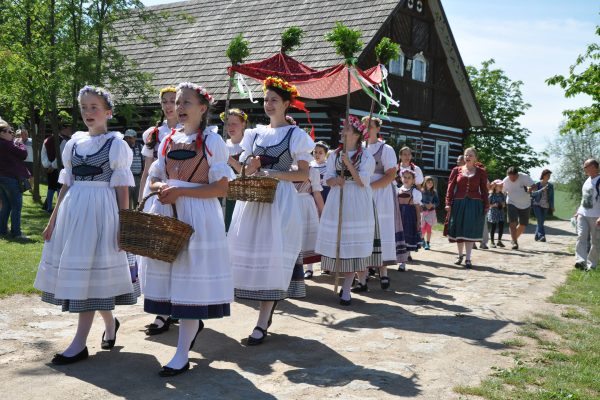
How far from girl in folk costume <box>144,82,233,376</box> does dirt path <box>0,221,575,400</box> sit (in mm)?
411

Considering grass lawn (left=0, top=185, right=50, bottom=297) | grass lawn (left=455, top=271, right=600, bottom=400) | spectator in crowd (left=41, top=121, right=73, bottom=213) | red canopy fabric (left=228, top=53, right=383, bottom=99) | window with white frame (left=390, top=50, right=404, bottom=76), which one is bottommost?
grass lawn (left=455, top=271, right=600, bottom=400)

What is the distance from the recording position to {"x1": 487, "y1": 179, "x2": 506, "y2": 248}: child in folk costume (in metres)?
15.1

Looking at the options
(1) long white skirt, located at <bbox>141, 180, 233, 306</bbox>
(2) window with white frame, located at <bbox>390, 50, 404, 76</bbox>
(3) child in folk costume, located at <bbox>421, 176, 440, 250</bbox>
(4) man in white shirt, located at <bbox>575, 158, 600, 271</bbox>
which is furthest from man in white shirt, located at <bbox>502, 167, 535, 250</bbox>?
(1) long white skirt, located at <bbox>141, 180, 233, 306</bbox>

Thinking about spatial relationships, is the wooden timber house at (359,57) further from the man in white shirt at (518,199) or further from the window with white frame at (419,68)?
the man in white shirt at (518,199)

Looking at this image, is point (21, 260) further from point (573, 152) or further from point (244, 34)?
point (573, 152)

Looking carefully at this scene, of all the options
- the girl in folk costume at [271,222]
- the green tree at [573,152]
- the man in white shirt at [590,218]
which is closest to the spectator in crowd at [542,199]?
the man in white shirt at [590,218]

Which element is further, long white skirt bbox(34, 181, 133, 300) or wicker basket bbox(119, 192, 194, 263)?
long white skirt bbox(34, 181, 133, 300)

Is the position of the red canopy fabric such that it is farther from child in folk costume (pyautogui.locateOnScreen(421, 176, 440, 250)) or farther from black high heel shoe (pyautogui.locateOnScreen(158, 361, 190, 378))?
black high heel shoe (pyautogui.locateOnScreen(158, 361, 190, 378))

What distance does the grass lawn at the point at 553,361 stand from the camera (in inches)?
168

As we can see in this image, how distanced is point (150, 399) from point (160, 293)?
2.76ft

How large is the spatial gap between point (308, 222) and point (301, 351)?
3452mm

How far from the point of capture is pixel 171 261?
14.3 feet

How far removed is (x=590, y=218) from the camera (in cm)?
1109

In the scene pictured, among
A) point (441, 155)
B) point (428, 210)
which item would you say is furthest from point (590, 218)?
point (441, 155)
